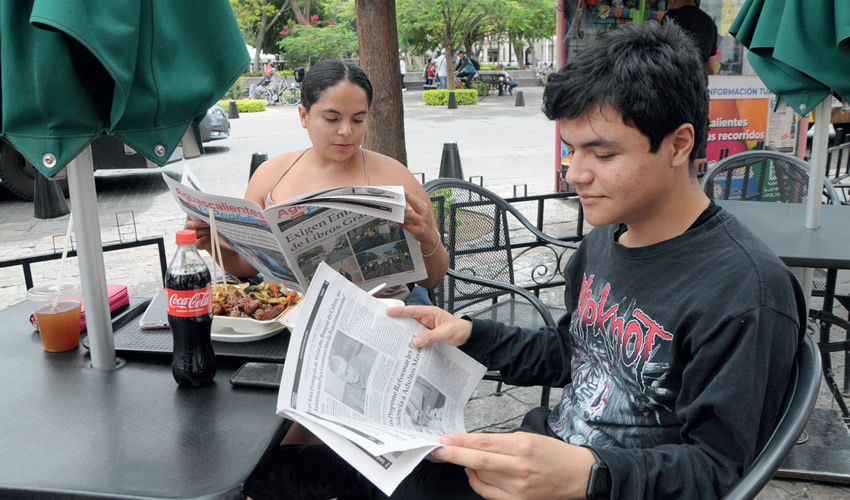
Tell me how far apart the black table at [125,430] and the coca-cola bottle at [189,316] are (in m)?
0.05

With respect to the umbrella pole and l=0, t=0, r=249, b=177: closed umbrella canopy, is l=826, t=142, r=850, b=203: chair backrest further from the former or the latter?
the umbrella pole

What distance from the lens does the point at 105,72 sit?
1.41 m

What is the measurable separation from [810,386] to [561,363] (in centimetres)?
61

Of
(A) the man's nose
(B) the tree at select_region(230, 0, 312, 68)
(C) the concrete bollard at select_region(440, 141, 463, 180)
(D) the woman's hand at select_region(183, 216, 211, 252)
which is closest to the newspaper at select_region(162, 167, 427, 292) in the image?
(D) the woman's hand at select_region(183, 216, 211, 252)

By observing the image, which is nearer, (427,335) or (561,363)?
(427,335)

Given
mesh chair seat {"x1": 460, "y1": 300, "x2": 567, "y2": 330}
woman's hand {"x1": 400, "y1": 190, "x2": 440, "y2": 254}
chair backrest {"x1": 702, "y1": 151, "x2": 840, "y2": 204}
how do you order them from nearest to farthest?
woman's hand {"x1": 400, "y1": 190, "x2": 440, "y2": 254}
mesh chair seat {"x1": 460, "y1": 300, "x2": 567, "y2": 330}
chair backrest {"x1": 702, "y1": 151, "x2": 840, "y2": 204}

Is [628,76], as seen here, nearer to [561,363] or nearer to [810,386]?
[810,386]

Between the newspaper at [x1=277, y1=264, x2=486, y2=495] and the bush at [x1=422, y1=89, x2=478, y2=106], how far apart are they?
67.4 ft

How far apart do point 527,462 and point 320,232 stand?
2.96 ft

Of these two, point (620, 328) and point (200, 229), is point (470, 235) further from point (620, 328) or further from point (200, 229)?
point (620, 328)

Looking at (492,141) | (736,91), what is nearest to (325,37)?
(492,141)

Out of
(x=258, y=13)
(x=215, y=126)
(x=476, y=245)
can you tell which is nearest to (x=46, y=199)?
(x=215, y=126)

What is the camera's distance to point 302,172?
256cm

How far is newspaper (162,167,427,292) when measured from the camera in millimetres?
1648
